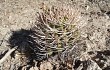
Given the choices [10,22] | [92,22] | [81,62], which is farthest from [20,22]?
[81,62]

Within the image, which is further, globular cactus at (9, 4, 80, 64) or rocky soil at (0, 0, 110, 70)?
rocky soil at (0, 0, 110, 70)

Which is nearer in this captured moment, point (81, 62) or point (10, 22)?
point (81, 62)

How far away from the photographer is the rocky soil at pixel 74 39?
4461 millimetres

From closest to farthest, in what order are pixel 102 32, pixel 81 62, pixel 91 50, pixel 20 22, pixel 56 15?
pixel 56 15 → pixel 81 62 → pixel 91 50 → pixel 102 32 → pixel 20 22

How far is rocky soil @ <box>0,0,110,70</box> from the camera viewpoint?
14.6ft

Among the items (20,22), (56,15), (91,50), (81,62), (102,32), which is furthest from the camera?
(20,22)

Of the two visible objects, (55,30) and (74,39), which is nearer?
(55,30)

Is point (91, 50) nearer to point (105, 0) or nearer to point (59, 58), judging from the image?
point (59, 58)

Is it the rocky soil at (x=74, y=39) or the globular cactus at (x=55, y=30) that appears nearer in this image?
the globular cactus at (x=55, y=30)

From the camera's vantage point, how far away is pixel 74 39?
439 cm

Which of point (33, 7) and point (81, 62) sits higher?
point (33, 7)

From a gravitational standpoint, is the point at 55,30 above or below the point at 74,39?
above

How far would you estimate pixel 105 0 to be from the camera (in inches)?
240

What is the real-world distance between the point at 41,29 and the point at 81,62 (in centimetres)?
79
